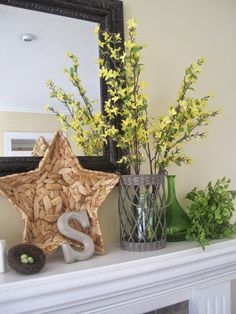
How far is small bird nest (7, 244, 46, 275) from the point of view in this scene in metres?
0.84

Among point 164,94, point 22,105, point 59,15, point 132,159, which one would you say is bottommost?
point 132,159

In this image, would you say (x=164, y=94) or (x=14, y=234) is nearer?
(x=14, y=234)

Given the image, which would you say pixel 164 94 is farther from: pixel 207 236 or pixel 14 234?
pixel 14 234

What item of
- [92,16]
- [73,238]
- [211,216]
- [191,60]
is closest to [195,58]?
[191,60]

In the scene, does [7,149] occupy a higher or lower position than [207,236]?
higher

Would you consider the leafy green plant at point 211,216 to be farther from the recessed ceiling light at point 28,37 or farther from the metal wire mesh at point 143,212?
the recessed ceiling light at point 28,37

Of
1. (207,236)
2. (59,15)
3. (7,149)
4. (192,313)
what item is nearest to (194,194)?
(207,236)

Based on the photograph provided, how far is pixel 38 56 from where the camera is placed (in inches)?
44.1

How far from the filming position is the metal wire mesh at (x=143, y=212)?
1081 mm

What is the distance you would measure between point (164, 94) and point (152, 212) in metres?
0.56

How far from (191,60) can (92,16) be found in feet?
1.71

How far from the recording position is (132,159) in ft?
3.67

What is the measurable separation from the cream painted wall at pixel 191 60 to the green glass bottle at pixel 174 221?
0.56ft

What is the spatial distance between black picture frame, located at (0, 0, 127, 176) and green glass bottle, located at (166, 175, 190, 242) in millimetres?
218
